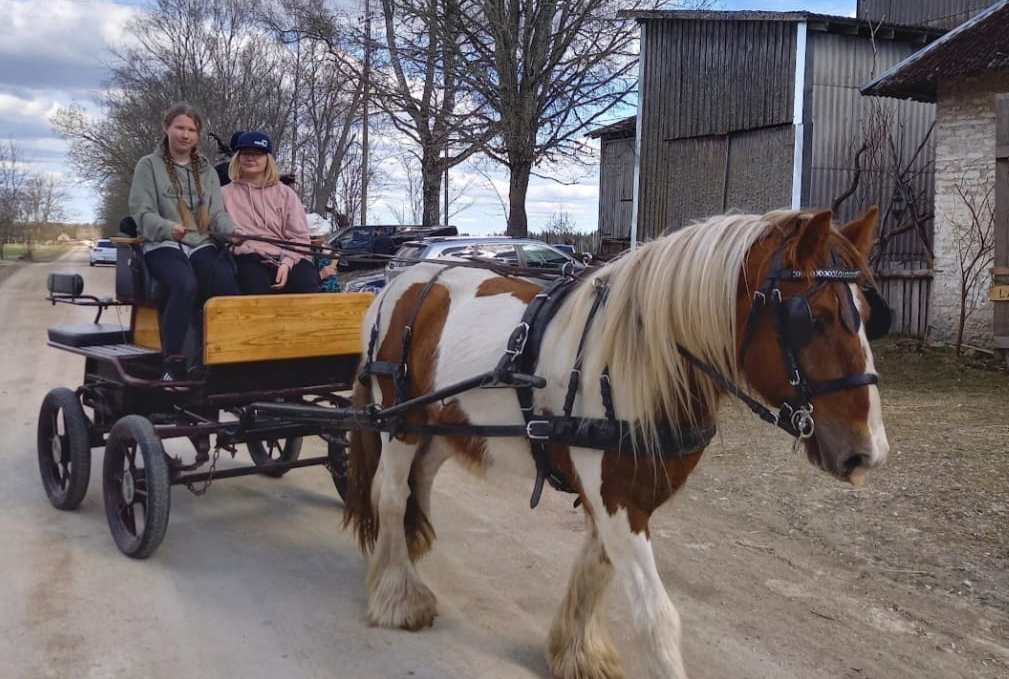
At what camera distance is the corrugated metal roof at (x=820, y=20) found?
13.6 metres

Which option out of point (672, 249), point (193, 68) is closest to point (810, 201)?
point (672, 249)

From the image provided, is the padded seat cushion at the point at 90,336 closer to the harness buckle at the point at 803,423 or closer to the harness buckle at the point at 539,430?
the harness buckle at the point at 539,430

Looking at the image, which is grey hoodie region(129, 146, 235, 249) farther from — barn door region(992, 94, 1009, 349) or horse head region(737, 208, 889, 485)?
barn door region(992, 94, 1009, 349)

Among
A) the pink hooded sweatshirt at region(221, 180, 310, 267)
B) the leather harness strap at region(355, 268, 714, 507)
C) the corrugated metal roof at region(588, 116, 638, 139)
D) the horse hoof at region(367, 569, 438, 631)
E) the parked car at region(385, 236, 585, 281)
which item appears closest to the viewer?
the leather harness strap at region(355, 268, 714, 507)

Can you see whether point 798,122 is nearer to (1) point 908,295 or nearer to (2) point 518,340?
(1) point 908,295

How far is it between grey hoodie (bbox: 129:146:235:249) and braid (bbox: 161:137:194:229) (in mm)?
18

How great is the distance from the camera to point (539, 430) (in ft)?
10.1

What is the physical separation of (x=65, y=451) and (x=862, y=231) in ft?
16.3

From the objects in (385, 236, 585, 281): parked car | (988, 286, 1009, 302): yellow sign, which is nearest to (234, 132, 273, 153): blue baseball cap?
(988, 286, 1009, 302): yellow sign

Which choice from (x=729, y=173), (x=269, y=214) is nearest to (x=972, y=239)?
(x=729, y=173)

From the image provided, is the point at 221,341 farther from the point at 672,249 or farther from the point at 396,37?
the point at 396,37

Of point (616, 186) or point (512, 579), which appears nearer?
point (512, 579)

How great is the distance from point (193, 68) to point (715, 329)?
3322cm

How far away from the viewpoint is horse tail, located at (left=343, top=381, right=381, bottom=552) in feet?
14.7
